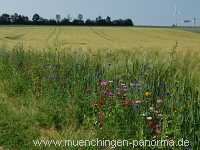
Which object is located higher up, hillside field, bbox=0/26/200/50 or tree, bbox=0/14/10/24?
tree, bbox=0/14/10/24

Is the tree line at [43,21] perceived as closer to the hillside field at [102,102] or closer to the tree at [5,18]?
the tree at [5,18]

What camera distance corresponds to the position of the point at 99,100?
23.1 feet

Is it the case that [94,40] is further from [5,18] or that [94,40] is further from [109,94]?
[5,18]

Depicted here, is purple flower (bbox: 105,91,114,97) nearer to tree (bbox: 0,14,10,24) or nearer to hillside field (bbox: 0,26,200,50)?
hillside field (bbox: 0,26,200,50)

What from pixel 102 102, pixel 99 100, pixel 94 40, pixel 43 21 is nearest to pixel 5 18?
pixel 43 21

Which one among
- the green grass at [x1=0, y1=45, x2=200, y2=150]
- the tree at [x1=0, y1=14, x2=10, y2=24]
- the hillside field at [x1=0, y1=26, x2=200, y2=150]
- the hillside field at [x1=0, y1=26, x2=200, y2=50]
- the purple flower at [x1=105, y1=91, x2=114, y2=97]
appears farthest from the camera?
the tree at [x1=0, y1=14, x2=10, y2=24]

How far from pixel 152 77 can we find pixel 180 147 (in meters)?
2.29

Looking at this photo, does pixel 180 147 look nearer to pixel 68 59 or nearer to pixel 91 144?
pixel 91 144

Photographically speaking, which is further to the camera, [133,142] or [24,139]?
[24,139]

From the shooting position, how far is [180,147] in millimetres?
5234

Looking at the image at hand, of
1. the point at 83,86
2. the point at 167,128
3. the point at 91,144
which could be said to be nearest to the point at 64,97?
the point at 83,86

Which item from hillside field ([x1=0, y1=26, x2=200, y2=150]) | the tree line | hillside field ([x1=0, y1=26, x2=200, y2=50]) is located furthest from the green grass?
the tree line

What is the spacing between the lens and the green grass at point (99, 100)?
581cm

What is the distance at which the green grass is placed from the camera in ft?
19.1
